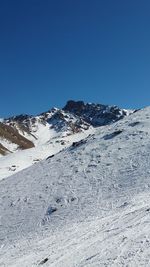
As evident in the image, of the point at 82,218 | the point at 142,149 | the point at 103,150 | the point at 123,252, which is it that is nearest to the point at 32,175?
the point at 103,150

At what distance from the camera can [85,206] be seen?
1068 inches

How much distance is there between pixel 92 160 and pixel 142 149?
4.47 meters

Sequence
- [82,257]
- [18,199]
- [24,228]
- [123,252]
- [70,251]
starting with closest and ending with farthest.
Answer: [123,252]
[82,257]
[70,251]
[24,228]
[18,199]

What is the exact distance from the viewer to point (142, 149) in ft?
114

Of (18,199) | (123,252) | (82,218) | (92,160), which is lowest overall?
(123,252)

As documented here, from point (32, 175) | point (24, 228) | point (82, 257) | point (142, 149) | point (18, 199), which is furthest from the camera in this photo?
point (32, 175)

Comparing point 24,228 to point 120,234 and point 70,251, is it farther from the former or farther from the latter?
point 120,234

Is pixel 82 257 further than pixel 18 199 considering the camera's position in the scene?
No

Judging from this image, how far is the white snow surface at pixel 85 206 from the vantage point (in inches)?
702

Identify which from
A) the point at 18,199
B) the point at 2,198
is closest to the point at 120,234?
the point at 18,199

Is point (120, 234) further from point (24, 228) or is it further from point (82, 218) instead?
point (24, 228)

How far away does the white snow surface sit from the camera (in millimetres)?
17828

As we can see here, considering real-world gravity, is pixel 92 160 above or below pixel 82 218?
above

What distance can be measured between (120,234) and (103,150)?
63.9 ft
